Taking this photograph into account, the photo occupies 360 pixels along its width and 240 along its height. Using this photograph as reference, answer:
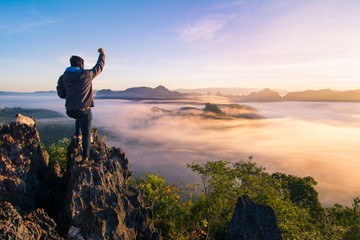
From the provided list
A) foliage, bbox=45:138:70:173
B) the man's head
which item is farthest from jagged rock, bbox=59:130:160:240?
the man's head

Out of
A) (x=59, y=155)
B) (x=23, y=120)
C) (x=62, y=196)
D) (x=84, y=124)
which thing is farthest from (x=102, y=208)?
(x=59, y=155)

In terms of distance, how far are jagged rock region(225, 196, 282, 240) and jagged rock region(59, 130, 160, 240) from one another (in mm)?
2987

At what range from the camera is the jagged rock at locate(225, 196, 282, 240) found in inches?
296

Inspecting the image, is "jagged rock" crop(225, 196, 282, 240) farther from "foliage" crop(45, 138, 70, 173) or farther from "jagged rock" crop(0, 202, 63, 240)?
"foliage" crop(45, 138, 70, 173)

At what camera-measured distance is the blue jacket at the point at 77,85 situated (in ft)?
25.7

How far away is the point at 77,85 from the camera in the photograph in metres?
7.96

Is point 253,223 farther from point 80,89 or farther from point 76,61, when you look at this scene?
point 76,61

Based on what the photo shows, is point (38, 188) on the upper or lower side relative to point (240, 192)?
upper

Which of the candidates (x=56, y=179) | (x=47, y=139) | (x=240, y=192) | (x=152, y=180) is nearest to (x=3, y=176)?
(x=56, y=179)

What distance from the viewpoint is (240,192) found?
16094mm

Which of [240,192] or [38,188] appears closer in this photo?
[38,188]

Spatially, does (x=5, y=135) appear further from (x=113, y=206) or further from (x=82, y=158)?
(x=113, y=206)

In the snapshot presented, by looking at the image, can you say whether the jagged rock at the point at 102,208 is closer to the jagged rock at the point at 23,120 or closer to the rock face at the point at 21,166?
the rock face at the point at 21,166

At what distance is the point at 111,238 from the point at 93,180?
197cm
